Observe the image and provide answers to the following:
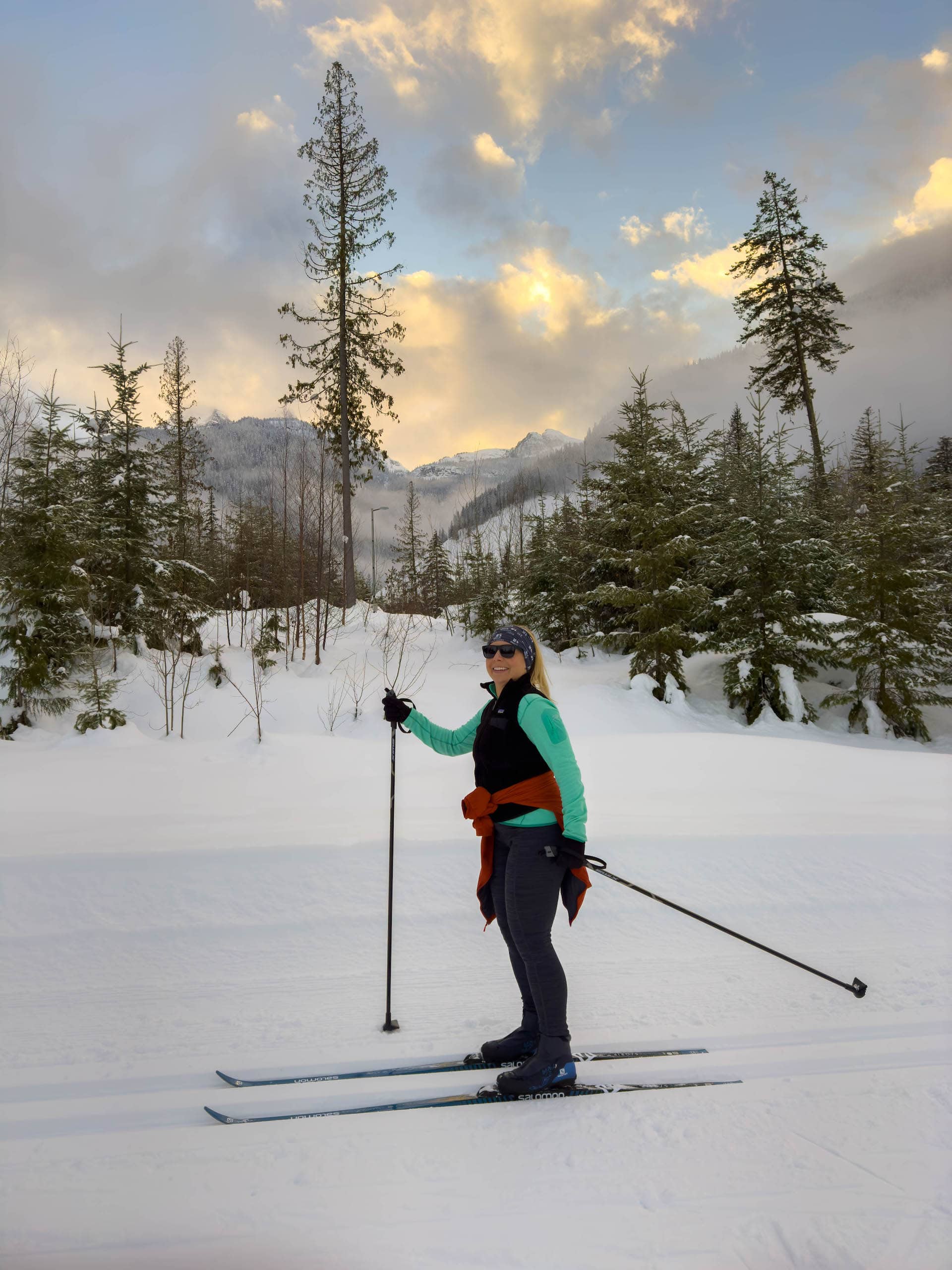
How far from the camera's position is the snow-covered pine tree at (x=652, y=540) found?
41.4 ft

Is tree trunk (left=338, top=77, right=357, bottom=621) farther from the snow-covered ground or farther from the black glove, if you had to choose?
the black glove

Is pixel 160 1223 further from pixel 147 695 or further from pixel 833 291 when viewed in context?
pixel 833 291

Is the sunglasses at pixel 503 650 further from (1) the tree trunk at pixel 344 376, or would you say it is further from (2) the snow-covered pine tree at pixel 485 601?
(1) the tree trunk at pixel 344 376

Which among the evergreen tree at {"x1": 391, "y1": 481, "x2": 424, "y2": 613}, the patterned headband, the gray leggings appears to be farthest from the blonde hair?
the evergreen tree at {"x1": 391, "y1": 481, "x2": 424, "y2": 613}

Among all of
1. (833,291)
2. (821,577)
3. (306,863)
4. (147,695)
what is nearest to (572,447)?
(833,291)

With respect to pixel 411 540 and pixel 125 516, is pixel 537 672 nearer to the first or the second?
pixel 125 516

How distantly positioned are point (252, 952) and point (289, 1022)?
2.63 feet

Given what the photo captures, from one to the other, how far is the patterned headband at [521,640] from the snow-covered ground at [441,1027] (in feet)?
6.31

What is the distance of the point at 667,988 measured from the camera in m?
3.37

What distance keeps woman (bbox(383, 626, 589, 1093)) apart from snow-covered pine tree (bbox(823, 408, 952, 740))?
40.7 ft

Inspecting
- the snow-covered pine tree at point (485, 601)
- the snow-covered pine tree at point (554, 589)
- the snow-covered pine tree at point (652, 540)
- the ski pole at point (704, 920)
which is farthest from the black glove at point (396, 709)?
the snow-covered pine tree at point (554, 589)

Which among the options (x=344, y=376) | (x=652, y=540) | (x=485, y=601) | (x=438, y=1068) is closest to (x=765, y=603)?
(x=652, y=540)

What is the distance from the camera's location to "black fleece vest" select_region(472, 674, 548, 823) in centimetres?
263

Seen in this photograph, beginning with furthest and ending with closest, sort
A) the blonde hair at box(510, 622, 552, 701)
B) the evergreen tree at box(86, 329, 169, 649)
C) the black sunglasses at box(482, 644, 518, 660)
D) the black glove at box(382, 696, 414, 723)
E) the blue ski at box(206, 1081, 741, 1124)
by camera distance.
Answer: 1. the evergreen tree at box(86, 329, 169, 649)
2. the black glove at box(382, 696, 414, 723)
3. the blonde hair at box(510, 622, 552, 701)
4. the black sunglasses at box(482, 644, 518, 660)
5. the blue ski at box(206, 1081, 741, 1124)
